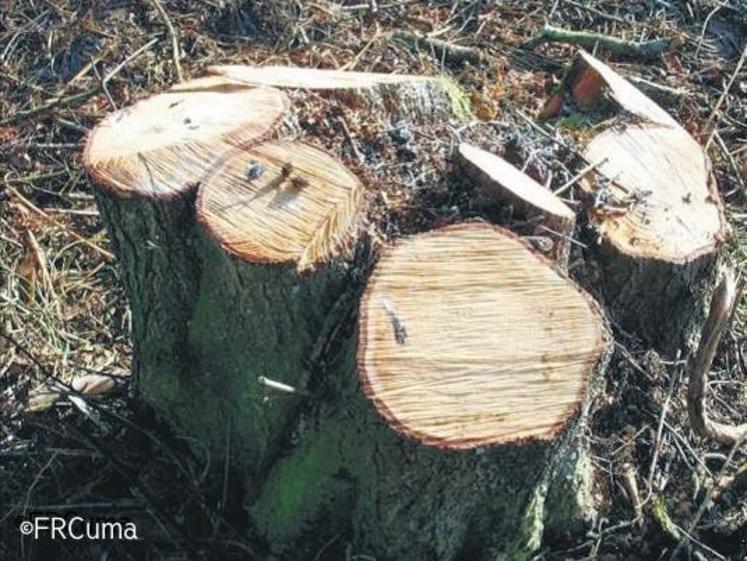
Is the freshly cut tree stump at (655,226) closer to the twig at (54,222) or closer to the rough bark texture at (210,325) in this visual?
the rough bark texture at (210,325)

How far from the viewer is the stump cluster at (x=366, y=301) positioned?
6.59 ft

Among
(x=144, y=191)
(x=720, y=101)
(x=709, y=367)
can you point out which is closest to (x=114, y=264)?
(x=144, y=191)

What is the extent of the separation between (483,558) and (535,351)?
1.78 ft

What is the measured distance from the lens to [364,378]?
1955mm

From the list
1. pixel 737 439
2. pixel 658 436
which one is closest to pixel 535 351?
pixel 658 436

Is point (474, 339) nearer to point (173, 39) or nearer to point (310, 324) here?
point (310, 324)

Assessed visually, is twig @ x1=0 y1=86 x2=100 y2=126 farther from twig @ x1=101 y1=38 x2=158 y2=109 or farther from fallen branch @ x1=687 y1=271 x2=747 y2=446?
fallen branch @ x1=687 y1=271 x2=747 y2=446

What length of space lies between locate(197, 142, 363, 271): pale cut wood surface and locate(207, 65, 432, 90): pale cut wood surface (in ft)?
0.94

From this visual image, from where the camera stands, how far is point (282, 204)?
7.29 feet

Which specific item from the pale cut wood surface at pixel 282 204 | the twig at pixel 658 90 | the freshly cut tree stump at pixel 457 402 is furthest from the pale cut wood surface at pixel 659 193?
the twig at pixel 658 90

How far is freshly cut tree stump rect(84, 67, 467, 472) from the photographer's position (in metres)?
2.20

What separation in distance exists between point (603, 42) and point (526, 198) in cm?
213

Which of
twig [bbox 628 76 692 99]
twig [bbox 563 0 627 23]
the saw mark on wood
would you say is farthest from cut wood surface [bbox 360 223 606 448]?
twig [bbox 563 0 627 23]

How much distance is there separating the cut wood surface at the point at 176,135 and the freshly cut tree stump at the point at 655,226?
2.72 feet
